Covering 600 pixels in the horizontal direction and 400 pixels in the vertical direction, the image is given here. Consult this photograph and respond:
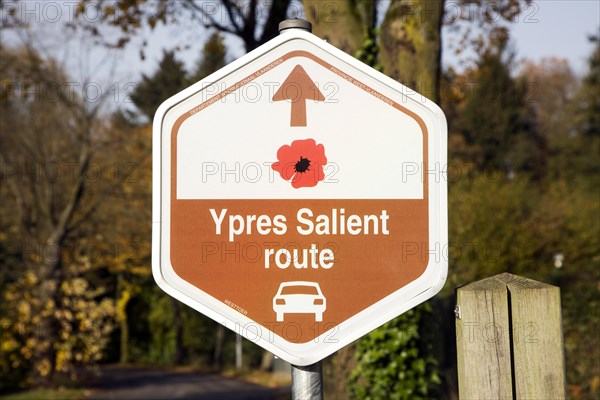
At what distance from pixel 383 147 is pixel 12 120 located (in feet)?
71.6

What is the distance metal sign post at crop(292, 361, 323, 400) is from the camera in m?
1.88

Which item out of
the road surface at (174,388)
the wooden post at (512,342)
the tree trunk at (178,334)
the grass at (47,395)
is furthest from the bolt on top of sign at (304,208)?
the tree trunk at (178,334)

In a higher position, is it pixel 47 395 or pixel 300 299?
pixel 300 299

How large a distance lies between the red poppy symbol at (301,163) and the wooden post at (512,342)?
485mm

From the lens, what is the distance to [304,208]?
1.93 meters

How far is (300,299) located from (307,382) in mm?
197

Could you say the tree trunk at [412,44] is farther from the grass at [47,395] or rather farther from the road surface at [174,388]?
the grass at [47,395]

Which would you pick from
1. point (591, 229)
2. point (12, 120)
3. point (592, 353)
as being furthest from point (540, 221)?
point (12, 120)

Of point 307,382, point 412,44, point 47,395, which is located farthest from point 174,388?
point 307,382

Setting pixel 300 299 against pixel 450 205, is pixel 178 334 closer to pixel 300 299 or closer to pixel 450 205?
pixel 450 205

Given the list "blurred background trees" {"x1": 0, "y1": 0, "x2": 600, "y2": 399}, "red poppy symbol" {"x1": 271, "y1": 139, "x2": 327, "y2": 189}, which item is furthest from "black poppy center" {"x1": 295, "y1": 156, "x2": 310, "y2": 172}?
"blurred background trees" {"x1": 0, "y1": 0, "x2": 600, "y2": 399}

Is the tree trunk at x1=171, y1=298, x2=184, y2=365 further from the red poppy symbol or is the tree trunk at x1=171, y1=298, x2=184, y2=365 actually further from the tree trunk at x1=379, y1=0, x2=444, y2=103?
the red poppy symbol

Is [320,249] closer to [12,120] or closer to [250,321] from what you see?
[250,321]

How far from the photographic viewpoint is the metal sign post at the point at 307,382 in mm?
1876
